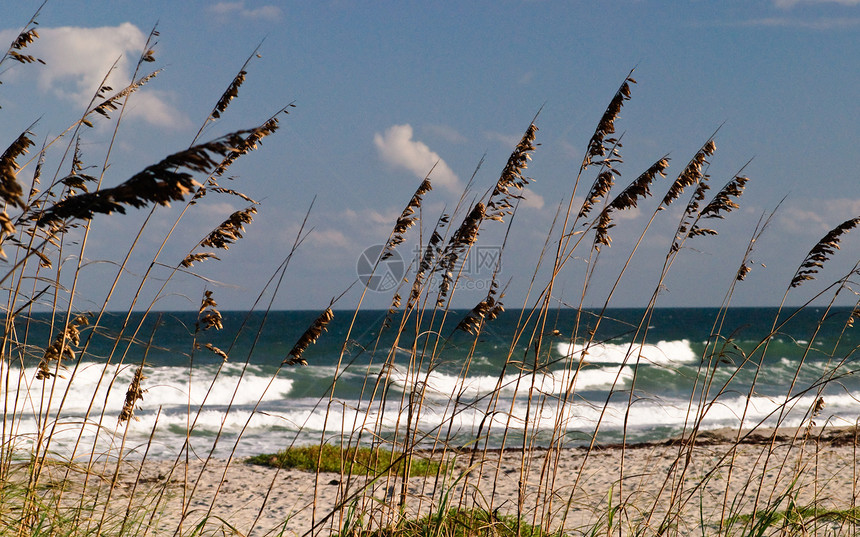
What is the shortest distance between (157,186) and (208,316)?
60.1 inches

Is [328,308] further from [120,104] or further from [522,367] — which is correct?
[120,104]

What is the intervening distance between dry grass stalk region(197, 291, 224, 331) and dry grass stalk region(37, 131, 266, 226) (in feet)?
4.52

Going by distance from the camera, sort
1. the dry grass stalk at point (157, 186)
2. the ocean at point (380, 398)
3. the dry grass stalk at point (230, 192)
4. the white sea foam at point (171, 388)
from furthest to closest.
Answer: the white sea foam at point (171, 388), the ocean at point (380, 398), the dry grass stalk at point (230, 192), the dry grass stalk at point (157, 186)

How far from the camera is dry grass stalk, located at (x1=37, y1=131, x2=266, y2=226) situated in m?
1.13

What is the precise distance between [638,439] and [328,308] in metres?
13.0

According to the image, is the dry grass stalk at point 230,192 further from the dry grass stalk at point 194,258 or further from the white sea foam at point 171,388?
the white sea foam at point 171,388

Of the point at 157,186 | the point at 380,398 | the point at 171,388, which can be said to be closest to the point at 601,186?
the point at 157,186

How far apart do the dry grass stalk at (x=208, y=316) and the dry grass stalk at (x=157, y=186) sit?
138cm

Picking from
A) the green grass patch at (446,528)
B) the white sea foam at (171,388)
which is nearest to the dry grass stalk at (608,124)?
the green grass patch at (446,528)

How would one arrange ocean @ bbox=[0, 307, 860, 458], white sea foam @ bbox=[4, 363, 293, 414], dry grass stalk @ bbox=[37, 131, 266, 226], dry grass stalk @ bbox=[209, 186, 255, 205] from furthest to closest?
white sea foam @ bbox=[4, 363, 293, 414], ocean @ bbox=[0, 307, 860, 458], dry grass stalk @ bbox=[209, 186, 255, 205], dry grass stalk @ bbox=[37, 131, 266, 226]

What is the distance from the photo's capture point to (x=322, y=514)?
746 centimetres

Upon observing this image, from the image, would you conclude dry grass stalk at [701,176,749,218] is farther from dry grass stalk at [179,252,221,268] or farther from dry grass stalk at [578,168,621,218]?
dry grass stalk at [179,252,221,268]

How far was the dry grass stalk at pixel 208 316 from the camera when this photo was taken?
2553 millimetres

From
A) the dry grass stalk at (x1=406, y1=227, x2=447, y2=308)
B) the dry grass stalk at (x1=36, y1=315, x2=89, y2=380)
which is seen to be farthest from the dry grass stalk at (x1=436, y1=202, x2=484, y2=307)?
the dry grass stalk at (x1=36, y1=315, x2=89, y2=380)
